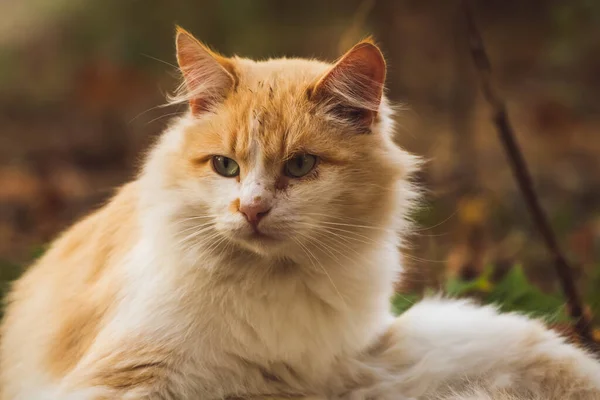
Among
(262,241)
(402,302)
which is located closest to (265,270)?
(262,241)

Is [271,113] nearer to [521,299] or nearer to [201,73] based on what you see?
[201,73]

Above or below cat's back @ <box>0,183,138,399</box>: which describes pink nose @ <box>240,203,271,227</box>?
above

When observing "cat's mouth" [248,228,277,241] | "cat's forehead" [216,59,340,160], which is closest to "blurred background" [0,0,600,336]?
"cat's forehead" [216,59,340,160]

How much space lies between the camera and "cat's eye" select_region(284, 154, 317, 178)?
6.31 ft

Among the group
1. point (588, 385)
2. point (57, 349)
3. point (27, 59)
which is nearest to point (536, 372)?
point (588, 385)

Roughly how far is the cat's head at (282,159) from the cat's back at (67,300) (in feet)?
1.06

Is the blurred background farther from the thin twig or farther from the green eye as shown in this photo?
the green eye

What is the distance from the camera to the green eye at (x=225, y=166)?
1953mm

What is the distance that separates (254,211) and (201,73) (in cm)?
50

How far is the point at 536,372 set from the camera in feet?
7.40

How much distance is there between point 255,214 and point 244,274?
0.28 metres

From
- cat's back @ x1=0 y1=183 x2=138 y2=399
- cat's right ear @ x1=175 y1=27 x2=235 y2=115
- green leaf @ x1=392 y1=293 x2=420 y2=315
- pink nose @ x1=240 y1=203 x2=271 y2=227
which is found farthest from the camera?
green leaf @ x1=392 y1=293 x2=420 y2=315

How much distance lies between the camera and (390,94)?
5863mm

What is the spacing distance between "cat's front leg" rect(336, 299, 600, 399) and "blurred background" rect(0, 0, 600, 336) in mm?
1641
